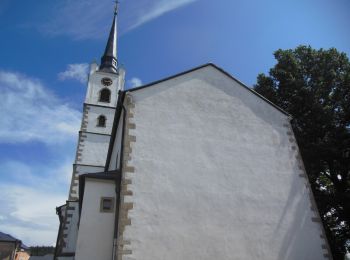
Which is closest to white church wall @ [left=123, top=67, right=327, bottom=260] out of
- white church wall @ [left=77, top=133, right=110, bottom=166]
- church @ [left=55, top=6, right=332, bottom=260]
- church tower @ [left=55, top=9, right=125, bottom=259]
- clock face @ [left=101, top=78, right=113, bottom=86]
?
church @ [left=55, top=6, right=332, bottom=260]

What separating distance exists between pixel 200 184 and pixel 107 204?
3.48 m

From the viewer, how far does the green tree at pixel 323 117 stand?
1572cm

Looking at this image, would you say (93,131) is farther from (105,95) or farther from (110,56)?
(110,56)

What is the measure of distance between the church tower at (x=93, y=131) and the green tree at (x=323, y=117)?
13477 mm

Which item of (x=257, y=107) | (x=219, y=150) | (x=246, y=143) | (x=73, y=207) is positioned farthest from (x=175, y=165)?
(x=73, y=207)

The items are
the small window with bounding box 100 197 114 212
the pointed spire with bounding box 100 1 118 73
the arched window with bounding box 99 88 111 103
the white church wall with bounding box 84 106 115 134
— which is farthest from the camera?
the pointed spire with bounding box 100 1 118 73

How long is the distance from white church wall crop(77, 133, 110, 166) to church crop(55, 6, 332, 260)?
10.6 m

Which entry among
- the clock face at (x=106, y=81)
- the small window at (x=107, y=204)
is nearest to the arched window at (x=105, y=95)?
the clock face at (x=106, y=81)

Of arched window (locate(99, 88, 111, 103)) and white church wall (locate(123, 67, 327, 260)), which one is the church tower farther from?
white church wall (locate(123, 67, 327, 260))

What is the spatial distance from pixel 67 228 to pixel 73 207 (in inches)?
61.1

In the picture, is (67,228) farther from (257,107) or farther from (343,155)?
(343,155)

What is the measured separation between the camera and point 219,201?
10625mm

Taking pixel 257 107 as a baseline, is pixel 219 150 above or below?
below

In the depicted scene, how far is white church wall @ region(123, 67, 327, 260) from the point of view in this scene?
384 inches
